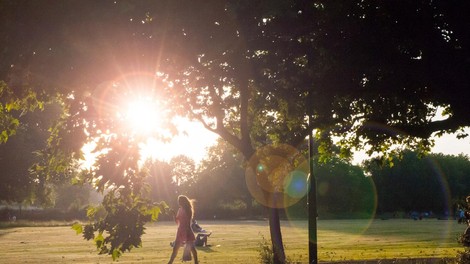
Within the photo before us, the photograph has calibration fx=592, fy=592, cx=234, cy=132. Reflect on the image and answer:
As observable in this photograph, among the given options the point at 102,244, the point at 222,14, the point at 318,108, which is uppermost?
the point at 222,14

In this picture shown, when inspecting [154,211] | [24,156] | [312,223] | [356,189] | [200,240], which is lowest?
[200,240]

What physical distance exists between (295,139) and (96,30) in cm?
833

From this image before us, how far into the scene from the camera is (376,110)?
16969 mm

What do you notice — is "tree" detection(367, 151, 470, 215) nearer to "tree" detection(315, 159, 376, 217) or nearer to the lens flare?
"tree" detection(315, 159, 376, 217)

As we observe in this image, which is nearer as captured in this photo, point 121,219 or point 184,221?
point 121,219

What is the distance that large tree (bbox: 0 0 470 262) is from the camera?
11.3 meters

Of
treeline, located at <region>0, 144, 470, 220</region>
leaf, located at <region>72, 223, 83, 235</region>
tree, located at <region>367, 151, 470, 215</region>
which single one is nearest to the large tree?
leaf, located at <region>72, 223, 83, 235</region>

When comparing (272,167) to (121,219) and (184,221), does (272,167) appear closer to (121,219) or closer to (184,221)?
(184,221)

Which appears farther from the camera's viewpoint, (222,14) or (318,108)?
(318,108)

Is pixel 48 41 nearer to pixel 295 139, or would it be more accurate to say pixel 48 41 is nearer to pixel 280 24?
pixel 280 24

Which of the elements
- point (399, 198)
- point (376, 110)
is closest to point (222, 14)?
point (376, 110)

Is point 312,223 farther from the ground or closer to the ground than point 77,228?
farther from the ground

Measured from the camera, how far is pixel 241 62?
45.2 ft

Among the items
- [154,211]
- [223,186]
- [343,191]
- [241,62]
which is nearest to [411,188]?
[343,191]
